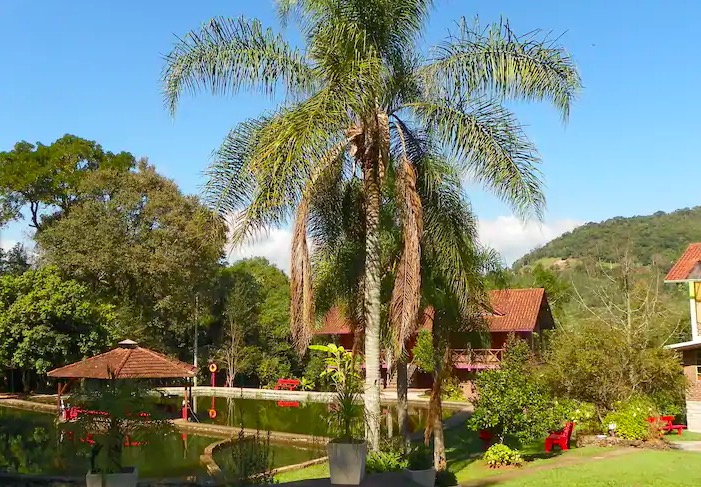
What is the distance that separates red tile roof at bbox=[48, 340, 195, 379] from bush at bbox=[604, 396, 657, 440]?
1238 cm

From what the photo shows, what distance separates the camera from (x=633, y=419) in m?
15.0

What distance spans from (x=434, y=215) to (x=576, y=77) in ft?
9.88

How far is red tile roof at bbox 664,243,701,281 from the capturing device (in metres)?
21.7

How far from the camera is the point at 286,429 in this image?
873 inches

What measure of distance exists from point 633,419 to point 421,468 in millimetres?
8688

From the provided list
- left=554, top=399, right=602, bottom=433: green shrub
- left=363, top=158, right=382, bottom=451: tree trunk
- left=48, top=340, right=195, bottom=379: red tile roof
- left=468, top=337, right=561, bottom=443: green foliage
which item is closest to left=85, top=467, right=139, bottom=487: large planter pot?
left=363, top=158, right=382, bottom=451: tree trunk

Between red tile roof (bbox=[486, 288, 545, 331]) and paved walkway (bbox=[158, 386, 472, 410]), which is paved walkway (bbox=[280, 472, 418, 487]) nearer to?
paved walkway (bbox=[158, 386, 472, 410])

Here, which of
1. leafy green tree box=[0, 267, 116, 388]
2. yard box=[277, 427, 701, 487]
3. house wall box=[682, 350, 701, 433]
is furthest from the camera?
leafy green tree box=[0, 267, 116, 388]

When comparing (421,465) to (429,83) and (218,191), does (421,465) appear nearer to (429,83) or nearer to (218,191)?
(218,191)

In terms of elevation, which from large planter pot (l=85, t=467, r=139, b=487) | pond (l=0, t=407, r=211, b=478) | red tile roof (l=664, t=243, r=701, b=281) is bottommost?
pond (l=0, t=407, r=211, b=478)

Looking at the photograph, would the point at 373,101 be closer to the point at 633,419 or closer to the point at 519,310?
the point at 633,419

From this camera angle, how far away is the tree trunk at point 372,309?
938cm

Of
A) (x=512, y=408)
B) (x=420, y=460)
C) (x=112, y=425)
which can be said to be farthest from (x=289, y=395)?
(x=112, y=425)

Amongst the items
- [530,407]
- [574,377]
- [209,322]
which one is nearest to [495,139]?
[530,407]
